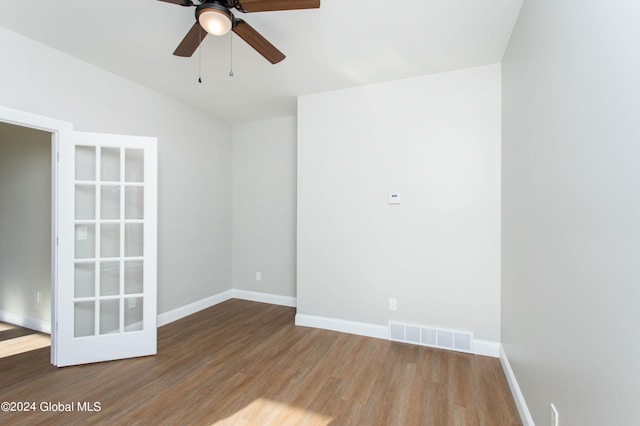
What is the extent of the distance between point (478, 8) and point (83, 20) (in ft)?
9.41

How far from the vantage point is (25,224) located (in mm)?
3375

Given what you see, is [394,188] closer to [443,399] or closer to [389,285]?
[389,285]

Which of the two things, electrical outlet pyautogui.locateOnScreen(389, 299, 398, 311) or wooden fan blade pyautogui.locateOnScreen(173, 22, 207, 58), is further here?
electrical outlet pyautogui.locateOnScreen(389, 299, 398, 311)

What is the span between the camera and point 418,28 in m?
2.22

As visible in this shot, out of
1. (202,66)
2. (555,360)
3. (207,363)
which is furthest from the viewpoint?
(202,66)

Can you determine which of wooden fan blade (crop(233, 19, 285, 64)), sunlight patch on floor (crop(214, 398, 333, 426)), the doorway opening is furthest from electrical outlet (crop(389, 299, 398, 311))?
the doorway opening

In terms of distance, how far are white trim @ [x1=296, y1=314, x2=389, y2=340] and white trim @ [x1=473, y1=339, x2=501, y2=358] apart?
848 mm

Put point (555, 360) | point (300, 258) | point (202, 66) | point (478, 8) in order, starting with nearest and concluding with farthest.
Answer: point (555, 360)
point (478, 8)
point (202, 66)
point (300, 258)


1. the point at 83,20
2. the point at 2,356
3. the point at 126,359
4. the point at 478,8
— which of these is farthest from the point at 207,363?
the point at 478,8

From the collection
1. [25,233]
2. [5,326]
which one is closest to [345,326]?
[25,233]

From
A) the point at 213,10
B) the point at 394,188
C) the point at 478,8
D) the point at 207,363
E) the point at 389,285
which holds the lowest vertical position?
the point at 207,363

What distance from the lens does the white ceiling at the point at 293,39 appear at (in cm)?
202

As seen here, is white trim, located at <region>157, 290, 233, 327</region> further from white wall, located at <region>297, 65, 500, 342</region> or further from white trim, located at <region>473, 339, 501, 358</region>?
white trim, located at <region>473, 339, 501, 358</region>

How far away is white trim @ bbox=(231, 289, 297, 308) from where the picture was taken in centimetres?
427
